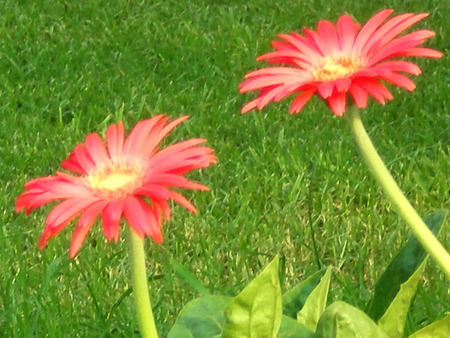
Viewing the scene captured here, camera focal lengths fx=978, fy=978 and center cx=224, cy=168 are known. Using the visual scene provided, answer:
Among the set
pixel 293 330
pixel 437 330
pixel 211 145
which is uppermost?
pixel 211 145

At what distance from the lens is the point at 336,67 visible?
4.00 ft

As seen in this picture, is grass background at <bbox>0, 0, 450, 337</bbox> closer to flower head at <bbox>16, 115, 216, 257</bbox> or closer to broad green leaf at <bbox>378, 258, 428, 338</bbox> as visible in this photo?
broad green leaf at <bbox>378, 258, 428, 338</bbox>

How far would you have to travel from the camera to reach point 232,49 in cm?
412

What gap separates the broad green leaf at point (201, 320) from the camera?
1.38 m

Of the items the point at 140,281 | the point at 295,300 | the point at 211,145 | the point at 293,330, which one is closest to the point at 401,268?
the point at 295,300

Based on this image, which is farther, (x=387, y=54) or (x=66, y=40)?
(x=66, y=40)

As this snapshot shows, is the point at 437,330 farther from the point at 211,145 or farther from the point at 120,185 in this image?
the point at 211,145

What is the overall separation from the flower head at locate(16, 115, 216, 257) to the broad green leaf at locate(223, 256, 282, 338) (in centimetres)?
19

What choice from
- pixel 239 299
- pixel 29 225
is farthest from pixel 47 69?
pixel 239 299

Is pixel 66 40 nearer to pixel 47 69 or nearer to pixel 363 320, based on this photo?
pixel 47 69

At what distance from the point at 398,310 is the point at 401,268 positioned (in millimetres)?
244

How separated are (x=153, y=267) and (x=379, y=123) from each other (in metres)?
1.14

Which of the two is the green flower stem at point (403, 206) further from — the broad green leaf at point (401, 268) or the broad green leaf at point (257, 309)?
the broad green leaf at point (401, 268)

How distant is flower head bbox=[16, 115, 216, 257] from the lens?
3.25ft
